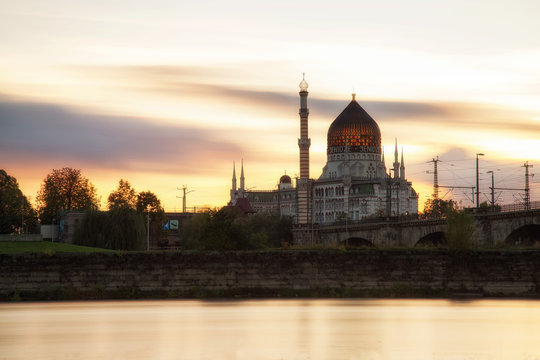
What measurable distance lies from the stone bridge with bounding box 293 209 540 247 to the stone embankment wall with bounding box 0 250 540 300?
6551mm

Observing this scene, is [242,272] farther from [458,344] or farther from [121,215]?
[121,215]

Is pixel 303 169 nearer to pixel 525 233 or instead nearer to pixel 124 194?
pixel 124 194

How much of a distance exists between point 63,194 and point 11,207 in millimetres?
10288

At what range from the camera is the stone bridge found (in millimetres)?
76812

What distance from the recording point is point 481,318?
1487 inches

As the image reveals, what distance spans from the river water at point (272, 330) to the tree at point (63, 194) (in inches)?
2617

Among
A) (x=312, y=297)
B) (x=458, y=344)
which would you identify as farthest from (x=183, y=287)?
(x=458, y=344)

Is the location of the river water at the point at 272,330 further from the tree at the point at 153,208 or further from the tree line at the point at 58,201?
the tree at the point at 153,208

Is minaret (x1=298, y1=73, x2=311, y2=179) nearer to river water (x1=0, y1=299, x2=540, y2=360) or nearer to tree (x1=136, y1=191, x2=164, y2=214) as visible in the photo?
tree (x1=136, y1=191, x2=164, y2=214)

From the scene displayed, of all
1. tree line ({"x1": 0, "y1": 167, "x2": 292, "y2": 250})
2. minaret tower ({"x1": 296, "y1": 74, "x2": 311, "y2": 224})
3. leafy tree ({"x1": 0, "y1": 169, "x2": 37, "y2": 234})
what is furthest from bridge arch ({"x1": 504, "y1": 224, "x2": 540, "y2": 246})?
minaret tower ({"x1": 296, "y1": 74, "x2": 311, "y2": 224})

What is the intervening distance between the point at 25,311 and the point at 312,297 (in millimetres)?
15431

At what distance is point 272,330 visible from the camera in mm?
33719

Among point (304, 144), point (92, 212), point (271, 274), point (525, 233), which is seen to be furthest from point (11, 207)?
point (304, 144)

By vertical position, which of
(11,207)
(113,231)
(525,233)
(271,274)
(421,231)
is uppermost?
(11,207)
